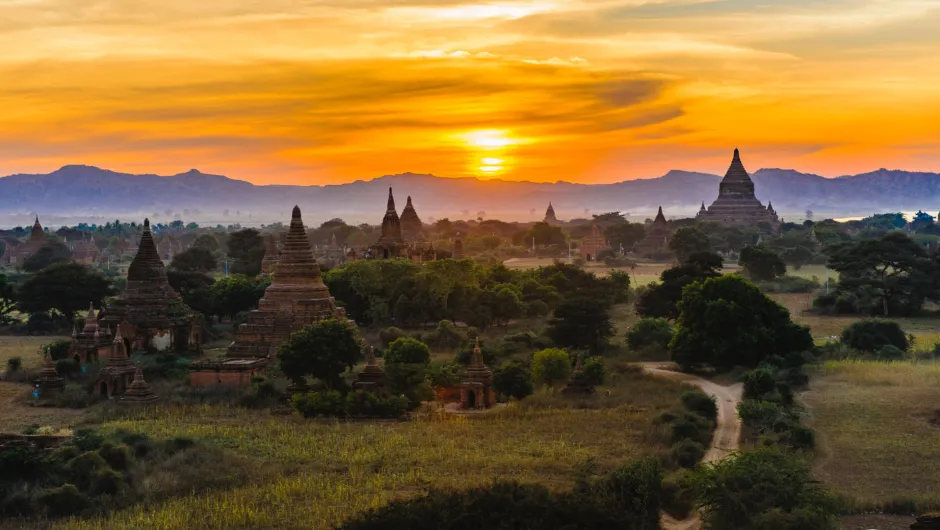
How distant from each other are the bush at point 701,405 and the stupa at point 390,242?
147 feet

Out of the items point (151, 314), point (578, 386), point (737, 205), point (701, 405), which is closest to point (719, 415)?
point (701, 405)

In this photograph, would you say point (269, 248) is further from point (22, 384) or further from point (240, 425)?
point (240, 425)

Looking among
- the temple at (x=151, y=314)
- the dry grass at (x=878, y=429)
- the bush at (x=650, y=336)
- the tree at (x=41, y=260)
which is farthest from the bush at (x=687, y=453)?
the tree at (x=41, y=260)

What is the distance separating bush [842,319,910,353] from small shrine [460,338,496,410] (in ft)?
59.4

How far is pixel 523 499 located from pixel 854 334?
29.8 metres

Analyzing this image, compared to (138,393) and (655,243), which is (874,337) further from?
(655,243)

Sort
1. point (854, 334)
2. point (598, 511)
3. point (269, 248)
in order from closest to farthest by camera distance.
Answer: point (598, 511), point (854, 334), point (269, 248)

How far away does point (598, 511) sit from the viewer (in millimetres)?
20703

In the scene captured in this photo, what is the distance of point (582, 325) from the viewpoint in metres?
47.3

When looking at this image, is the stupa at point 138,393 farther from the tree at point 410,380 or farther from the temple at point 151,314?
the temple at point 151,314

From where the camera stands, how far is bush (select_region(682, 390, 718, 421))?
106 ft

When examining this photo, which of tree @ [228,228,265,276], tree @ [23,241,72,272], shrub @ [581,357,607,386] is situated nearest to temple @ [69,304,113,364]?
shrub @ [581,357,607,386]

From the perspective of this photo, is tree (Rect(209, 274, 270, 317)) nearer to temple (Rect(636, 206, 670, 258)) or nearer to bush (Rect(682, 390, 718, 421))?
bush (Rect(682, 390, 718, 421))

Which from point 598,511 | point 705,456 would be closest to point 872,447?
point 705,456
